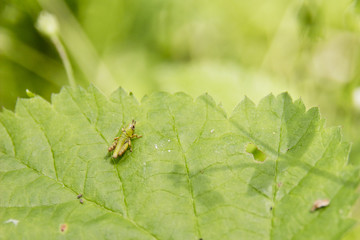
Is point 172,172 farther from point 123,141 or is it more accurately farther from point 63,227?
point 63,227

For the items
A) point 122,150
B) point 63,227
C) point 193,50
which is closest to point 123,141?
point 122,150

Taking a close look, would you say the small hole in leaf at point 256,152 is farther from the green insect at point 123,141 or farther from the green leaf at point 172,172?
the green insect at point 123,141

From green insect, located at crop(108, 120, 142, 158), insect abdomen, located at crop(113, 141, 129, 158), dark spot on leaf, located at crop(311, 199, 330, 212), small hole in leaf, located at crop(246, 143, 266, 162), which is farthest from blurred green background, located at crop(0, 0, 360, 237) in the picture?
dark spot on leaf, located at crop(311, 199, 330, 212)

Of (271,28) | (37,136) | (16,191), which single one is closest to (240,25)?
(271,28)

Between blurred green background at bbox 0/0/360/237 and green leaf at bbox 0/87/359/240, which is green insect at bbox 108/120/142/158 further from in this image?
blurred green background at bbox 0/0/360/237

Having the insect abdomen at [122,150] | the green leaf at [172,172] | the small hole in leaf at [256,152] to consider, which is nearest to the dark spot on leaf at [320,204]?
the green leaf at [172,172]

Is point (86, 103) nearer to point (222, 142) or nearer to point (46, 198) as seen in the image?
point (46, 198)
